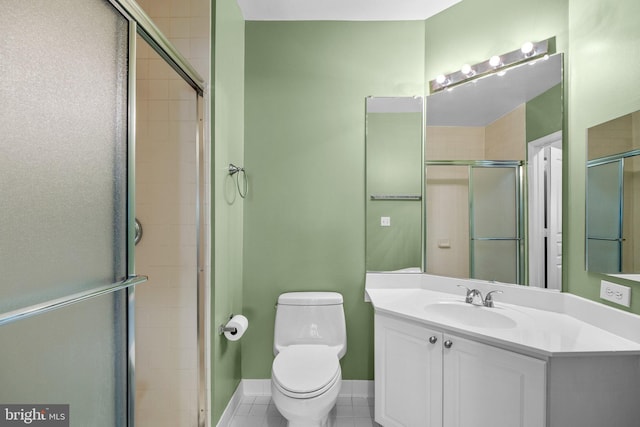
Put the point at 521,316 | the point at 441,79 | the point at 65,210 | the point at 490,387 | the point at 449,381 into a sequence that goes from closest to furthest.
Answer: the point at 65,210 < the point at 490,387 < the point at 449,381 < the point at 521,316 < the point at 441,79

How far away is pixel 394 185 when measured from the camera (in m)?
2.09

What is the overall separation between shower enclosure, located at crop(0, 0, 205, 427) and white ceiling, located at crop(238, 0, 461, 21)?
1.19 m

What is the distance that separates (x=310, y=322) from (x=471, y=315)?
96 centimetres

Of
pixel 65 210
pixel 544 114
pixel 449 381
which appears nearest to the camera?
pixel 65 210

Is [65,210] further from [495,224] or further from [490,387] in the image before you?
[495,224]

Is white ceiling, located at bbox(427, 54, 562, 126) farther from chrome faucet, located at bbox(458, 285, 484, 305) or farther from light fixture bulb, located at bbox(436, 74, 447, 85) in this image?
chrome faucet, located at bbox(458, 285, 484, 305)

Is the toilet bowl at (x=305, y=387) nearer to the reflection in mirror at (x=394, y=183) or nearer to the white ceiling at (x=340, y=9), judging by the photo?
the reflection in mirror at (x=394, y=183)

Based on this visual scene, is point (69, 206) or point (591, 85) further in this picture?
point (591, 85)

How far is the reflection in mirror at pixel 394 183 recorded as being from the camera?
207 cm

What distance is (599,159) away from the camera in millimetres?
1372

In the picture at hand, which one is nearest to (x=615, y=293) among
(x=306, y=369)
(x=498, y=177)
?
(x=498, y=177)

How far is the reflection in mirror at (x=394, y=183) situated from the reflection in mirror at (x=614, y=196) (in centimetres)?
88

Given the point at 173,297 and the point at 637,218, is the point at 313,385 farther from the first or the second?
the point at 637,218

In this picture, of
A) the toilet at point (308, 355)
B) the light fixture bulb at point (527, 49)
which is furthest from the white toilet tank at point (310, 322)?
the light fixture bulb at point (527, 49)
